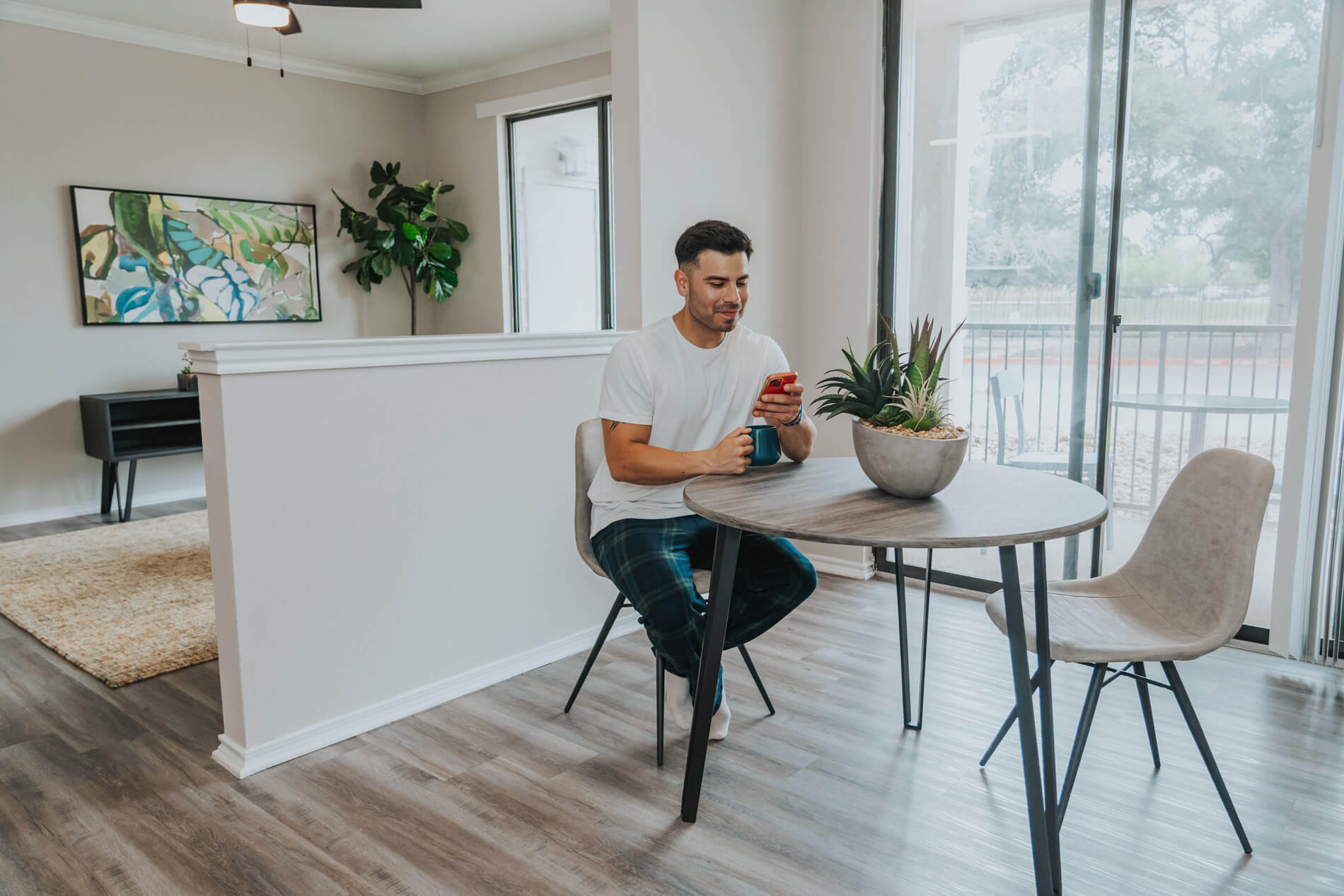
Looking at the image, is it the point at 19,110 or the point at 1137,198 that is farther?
the point at 19,110

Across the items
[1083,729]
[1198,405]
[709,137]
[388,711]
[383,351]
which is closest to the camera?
[1083,729]

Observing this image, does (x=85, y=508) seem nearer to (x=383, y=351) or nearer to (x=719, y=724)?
(x=383, y=351)

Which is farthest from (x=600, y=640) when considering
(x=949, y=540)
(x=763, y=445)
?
(x=949, y=540)

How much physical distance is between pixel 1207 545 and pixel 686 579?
42.6 inches

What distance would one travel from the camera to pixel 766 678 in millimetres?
2684

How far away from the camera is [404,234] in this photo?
590 cm

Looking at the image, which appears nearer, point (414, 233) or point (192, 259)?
point (192, 259)

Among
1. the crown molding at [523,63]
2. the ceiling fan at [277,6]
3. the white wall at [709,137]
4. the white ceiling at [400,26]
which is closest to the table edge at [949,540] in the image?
the white wall at [709,137]

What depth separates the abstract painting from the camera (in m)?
4.94

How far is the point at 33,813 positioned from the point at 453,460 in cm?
123

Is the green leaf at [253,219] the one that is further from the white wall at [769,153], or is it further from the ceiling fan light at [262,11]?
the white wall at [769,153]

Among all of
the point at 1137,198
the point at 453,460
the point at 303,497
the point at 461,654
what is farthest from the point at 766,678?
the point at 1137,198

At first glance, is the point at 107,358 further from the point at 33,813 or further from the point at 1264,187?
the point at 1264,187

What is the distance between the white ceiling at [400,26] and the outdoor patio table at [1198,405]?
2960mm
